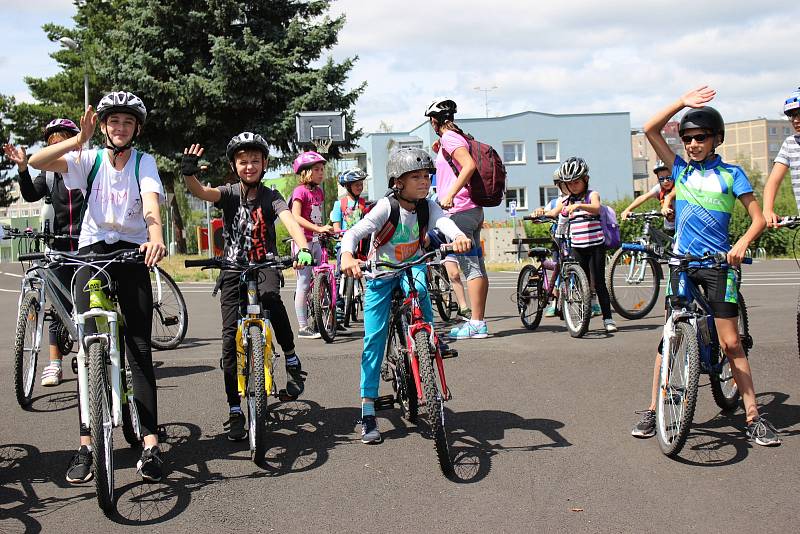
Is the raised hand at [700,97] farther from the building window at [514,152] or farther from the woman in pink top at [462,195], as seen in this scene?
the building window at [514,152]

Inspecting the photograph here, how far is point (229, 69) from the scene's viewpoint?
109 feet

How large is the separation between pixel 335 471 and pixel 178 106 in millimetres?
30776

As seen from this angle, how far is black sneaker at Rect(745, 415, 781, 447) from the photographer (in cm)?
536

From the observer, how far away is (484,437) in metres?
5.81

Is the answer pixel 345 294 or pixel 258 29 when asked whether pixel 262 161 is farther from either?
pixel 258 29

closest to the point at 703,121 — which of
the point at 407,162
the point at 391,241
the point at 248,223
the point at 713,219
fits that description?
the point at 713,219

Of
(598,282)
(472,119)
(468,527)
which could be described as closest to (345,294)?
(598,282)

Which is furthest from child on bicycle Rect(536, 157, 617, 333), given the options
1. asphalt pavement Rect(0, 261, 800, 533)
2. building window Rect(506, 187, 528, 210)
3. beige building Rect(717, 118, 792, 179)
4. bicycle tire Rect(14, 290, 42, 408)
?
beige building Rect(717, 118, 792, 179)

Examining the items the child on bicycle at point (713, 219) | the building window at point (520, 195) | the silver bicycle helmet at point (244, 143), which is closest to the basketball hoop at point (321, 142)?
the silver bicycle helmet at point (244, 143)

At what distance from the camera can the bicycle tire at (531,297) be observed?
10.2 m

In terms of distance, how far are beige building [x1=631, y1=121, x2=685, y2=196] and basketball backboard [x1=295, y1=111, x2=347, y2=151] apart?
6.65 m

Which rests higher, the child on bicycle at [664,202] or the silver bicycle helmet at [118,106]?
the silver bicycle helmet at [118,106]

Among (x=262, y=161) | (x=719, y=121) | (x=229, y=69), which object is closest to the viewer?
(x=719, y=121)

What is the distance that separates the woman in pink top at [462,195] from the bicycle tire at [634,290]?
225cm
